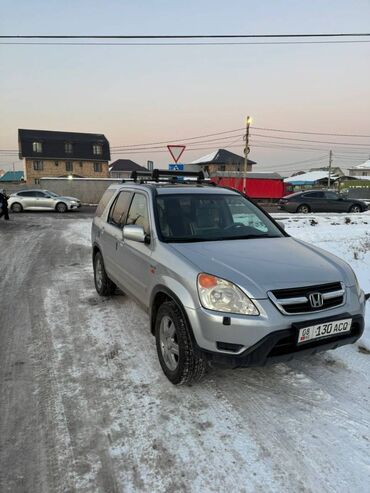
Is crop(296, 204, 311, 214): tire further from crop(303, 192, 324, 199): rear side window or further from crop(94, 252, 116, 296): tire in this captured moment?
crop(94, 252, 116, 296): tire

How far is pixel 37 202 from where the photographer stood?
901 inches

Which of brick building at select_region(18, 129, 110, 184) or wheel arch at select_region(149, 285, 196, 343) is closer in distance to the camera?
wheel arch at select_region(149, 285, 196, 343)

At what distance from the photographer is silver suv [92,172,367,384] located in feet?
8.65

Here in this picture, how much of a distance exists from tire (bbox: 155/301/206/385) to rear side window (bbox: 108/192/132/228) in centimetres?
178

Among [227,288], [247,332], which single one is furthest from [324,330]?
[227,288]

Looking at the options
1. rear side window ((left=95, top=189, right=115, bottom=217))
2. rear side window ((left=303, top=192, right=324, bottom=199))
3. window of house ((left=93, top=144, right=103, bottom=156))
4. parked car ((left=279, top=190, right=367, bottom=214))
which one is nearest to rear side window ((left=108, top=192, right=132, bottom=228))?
rear side window ((left=95, top=189, right=115, bottom=217))

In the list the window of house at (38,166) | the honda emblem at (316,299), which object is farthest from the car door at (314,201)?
the window of house at (38,166)

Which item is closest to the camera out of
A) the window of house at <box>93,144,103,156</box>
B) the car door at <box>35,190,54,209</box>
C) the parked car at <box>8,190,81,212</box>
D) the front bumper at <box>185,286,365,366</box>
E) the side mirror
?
the front bumper at <box>185,286,365,366</box>

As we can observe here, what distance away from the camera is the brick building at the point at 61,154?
187 feet

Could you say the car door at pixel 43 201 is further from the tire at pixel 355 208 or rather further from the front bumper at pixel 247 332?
the front bumper at pixel 247 332

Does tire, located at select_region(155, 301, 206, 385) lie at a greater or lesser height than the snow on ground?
greater

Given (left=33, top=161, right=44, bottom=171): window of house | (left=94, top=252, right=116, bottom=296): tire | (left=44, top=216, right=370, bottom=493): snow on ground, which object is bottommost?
(left=44, top=216, right=370, bottom=493): snow on ground

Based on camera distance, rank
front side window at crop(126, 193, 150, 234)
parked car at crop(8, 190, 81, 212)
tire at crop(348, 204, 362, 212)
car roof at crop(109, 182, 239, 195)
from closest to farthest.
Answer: front side window at crop(126, 193, 150, 234) < car roof at crop(109, 182, 239, 195) < tire at crop(348, 204, 362, 212) < parked car at crop(8, 190, 81, 212)

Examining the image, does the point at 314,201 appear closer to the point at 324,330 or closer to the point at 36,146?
the point at 324,330
